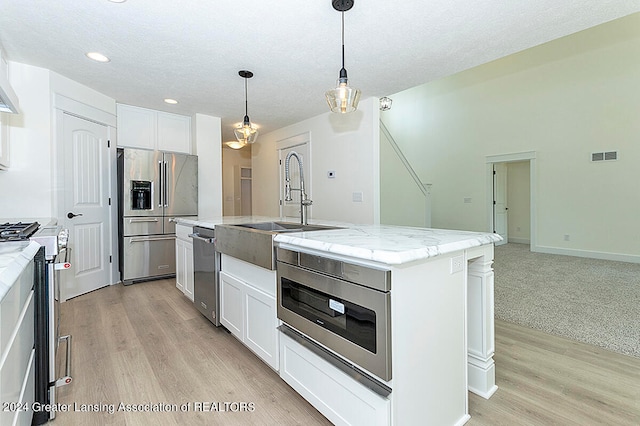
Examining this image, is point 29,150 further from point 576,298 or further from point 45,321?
Answer: point 576,298

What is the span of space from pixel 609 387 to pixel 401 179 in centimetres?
347

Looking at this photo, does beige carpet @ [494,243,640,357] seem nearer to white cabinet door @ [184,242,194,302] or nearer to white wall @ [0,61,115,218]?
white cabinet door @ [184,242,194,302]

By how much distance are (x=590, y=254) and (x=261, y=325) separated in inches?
252

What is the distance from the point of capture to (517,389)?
5.62 feet

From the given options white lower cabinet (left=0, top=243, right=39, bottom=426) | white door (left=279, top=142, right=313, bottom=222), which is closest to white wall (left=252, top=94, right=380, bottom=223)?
white door (left=279, top=142, right=313, bottom=222)

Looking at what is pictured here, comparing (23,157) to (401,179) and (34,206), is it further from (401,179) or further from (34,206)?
(401,179)

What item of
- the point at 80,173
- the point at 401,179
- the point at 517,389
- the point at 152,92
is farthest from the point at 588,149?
the point at 80,173

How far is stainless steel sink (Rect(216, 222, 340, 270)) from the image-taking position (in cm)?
172

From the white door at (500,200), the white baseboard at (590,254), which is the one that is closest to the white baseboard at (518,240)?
the white door at (500,200)

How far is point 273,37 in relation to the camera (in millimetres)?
2395

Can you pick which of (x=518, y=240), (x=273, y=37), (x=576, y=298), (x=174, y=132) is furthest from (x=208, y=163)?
(x=518, y=240)

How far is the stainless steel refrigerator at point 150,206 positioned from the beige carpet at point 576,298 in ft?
13.4

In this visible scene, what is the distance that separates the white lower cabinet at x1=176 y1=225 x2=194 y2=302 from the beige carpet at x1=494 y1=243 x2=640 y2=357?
3.01 metres

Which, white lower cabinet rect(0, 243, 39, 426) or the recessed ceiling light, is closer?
white lower cabinet rect(0, 243, 39, 426)
